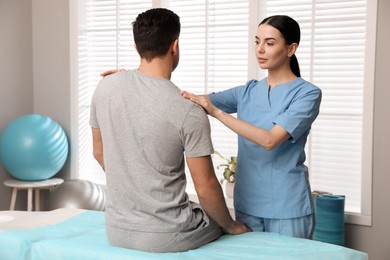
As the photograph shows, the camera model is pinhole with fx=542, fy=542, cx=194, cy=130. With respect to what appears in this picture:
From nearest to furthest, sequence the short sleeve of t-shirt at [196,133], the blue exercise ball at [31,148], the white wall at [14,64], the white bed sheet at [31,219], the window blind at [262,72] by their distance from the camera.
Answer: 1. the short sleeve of t-shirt at [196,133]
2. the white bed sheet at [31,219]
3. the window blind at [262,72]
4. the blue exercise ball at [31,148]
5. the white wall at [14,64]

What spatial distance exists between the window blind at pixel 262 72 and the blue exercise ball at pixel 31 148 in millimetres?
462

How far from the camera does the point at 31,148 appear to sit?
3604mm

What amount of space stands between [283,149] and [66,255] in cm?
85

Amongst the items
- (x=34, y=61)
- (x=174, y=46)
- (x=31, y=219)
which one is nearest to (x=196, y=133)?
(x=174, y=46)

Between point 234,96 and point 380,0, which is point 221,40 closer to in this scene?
point 380,0

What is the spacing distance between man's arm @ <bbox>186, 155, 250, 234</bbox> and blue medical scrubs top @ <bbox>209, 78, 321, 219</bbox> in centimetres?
17

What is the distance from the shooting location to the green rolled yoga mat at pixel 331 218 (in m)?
3.03

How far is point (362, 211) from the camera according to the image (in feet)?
10.4

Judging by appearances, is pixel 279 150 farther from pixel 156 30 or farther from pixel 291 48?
pixel 156 30

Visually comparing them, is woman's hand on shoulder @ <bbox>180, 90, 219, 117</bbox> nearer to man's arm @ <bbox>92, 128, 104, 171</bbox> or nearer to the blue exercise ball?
man's arm @ <bbox>92, 128, 104, 171</bbox>

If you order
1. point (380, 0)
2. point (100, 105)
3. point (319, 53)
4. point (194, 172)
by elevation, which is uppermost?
point (380, 0)

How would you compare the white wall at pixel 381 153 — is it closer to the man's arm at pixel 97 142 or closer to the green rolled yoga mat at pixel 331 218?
the green rolled yoga mat at pixel 331 218

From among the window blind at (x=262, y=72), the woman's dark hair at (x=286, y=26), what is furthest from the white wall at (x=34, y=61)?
the woman's dark hair at (x=286, y=26)

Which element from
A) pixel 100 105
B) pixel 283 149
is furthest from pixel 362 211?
pixel 100 105
